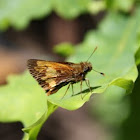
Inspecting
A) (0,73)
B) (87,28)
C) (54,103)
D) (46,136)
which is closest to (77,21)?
(87,28)

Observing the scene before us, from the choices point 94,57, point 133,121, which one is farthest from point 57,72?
point 133,121

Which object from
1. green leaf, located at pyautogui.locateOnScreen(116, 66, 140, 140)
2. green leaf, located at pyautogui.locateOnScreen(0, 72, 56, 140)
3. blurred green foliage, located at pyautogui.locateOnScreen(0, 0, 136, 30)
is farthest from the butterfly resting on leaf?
blurred green foliage, located at pyautogui.locateOnScreen(0, 0, 136, 30)

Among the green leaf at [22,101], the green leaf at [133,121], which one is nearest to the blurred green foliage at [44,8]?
the green leaf at [133,121]

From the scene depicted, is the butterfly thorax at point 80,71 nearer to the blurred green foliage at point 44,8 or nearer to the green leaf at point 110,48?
the green leaf at point 110,48

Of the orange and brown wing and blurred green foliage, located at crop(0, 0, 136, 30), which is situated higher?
the orange and brown wing

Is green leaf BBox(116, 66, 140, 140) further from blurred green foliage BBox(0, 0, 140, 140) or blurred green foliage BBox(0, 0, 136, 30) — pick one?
blurred green foliage BBox(0, 0, 136, 30)

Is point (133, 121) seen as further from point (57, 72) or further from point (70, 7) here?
point (57, 72)

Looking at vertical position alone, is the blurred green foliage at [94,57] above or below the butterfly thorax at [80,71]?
below

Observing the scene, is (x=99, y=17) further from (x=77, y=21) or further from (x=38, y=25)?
(x=38, y=25)
